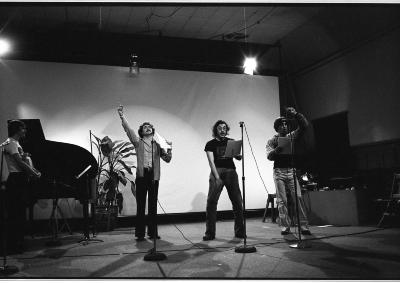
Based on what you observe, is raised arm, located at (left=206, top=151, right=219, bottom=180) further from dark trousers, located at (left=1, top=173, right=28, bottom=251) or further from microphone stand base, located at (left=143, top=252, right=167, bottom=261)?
dark trousers, located at (left=1, top=173, right=28, bottom=251)

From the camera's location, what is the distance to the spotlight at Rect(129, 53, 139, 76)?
22.2ft

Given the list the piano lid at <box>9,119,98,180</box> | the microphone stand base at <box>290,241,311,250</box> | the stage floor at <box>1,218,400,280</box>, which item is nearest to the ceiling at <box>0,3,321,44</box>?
the piano lid at <box>9,119,98,180</box>

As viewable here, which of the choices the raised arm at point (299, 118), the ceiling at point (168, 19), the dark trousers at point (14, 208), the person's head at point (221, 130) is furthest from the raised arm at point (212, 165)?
the ceiling at point (168, 19)

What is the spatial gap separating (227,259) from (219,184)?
1.42 m

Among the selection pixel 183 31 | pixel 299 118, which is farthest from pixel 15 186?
pixel 183 31

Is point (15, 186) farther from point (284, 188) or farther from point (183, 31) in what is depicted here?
point (183, 31)

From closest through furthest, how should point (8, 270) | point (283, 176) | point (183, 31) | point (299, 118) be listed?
1. point (8, 270)
2. point (299, 118)
3. point (283, 176)
4. point (183, 31)

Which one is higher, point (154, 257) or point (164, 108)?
point (164, 108)

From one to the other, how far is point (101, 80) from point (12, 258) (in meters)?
4.20

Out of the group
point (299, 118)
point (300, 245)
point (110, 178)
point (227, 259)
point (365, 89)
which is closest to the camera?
point (227, 259)

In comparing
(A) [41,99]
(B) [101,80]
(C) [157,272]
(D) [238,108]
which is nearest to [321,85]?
(D) [238,108]

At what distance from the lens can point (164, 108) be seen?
24.2 feet

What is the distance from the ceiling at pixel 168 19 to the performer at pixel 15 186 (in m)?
2.95

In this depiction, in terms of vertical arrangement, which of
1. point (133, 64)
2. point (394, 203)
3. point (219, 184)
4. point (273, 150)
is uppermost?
point (133, 64)
